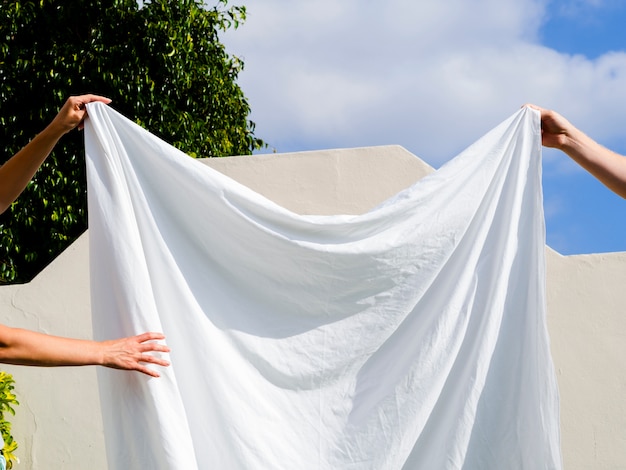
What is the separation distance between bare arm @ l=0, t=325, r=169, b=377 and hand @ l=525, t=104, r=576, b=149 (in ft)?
5.24

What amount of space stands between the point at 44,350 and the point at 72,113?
2.90ft

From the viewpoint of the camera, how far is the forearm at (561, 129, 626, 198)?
2850mm

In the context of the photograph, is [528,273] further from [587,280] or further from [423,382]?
[587,280]

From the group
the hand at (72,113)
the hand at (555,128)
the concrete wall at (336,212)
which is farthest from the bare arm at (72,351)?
the concrete wall at (336,212)

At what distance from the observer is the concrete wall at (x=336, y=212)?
12.9 ft

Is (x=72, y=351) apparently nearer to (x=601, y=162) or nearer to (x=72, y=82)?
(x=601, y=162)

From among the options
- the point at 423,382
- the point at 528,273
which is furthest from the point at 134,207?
the point at 528,273

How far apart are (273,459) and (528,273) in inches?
42.8

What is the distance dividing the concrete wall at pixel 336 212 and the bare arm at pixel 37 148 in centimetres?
137

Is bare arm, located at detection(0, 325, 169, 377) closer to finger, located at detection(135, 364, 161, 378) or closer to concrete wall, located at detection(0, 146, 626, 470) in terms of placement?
finger, located at detection(135, 364, 161, 378)

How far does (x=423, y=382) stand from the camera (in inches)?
108

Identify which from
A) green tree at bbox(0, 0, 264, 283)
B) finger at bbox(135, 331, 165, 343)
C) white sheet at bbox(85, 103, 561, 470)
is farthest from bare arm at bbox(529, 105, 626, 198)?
green tree at bbox(0, 0, 264, 283)

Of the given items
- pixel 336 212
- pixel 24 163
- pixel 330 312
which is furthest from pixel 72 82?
pixel 330 312

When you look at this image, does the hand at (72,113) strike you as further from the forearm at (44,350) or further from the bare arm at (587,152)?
the bare arm at (587,152)
